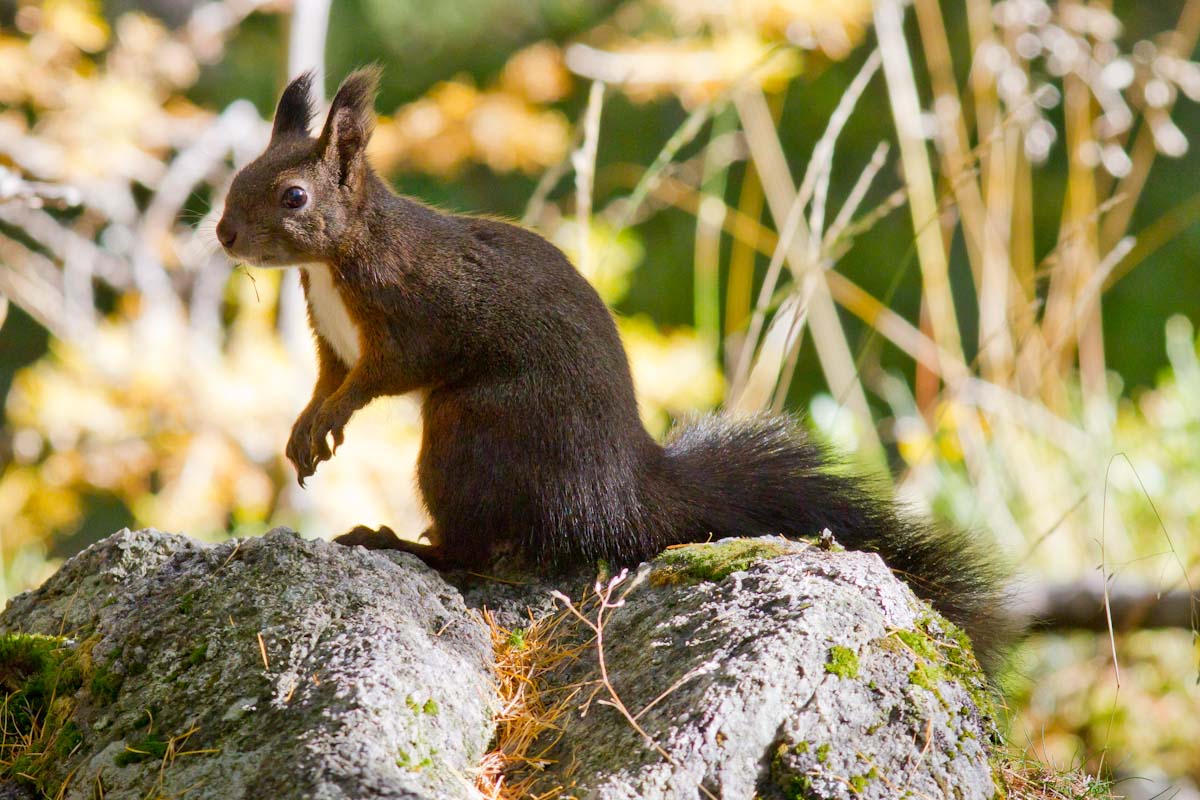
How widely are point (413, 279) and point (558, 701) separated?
79 cm

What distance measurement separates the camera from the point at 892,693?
1.54 meters

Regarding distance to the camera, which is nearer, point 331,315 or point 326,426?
point 326,426

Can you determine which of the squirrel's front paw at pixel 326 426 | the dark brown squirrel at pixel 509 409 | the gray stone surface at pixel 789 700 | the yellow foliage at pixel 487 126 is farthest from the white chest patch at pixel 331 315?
the yellow foliage at pixel 487 126

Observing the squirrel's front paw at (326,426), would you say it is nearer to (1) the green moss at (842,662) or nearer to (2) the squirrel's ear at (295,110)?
(2) the squirrel's ear at (295,110)

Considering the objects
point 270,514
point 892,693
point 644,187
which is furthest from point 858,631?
point 270,514

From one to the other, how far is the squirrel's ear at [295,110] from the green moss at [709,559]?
1106 millimetres

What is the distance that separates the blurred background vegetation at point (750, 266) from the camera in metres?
3.32

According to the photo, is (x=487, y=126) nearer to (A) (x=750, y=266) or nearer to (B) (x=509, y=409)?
(A) (x=750, y=266)

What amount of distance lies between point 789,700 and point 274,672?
2.03 feet

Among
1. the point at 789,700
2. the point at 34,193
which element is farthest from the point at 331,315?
the point at 789,700

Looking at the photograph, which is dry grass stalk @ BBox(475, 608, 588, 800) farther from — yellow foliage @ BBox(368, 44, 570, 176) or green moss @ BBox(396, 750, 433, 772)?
yellow foliage @ BBox(368, 44, 570, 176)

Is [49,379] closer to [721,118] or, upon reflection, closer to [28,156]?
[28,156]

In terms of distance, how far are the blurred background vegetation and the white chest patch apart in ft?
0.78

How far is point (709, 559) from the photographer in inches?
70.6
